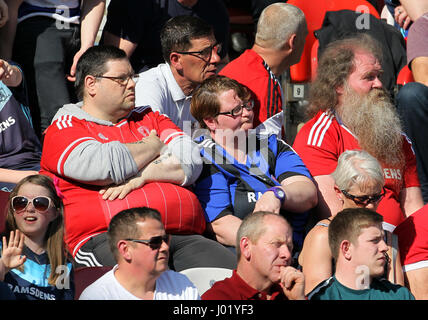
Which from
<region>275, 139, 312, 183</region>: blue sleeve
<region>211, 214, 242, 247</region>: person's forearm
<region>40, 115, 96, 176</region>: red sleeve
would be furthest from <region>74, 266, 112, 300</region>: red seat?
<region>275, 139, 312, 183</region>: blue sleeve

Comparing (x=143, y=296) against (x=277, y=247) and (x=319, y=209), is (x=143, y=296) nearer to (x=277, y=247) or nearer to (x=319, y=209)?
(x=277, y=247)

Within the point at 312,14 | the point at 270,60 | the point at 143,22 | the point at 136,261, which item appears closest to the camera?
the point at 136,261

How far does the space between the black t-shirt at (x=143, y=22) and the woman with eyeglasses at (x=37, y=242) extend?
2233mm

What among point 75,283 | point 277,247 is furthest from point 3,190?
point 277,247

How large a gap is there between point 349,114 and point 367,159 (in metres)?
0.67

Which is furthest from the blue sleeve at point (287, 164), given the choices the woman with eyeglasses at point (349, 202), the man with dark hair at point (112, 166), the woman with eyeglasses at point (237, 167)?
the man with dark hair at point (112, 166)

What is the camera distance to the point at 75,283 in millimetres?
4012

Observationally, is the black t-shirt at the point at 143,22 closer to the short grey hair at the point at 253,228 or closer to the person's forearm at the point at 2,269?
the short grey hair at the point at 253,228

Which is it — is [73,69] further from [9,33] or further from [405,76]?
[405,76]

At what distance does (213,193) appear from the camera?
481 centimetres

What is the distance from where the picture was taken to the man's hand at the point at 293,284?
3.78 m

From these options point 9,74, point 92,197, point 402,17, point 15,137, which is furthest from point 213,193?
point 402,17

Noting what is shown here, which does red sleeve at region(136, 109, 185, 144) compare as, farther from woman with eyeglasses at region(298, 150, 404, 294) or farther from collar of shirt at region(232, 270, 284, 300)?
collar of shirt at region(232, 270, 284, 300)

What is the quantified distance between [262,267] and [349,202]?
971 mm
